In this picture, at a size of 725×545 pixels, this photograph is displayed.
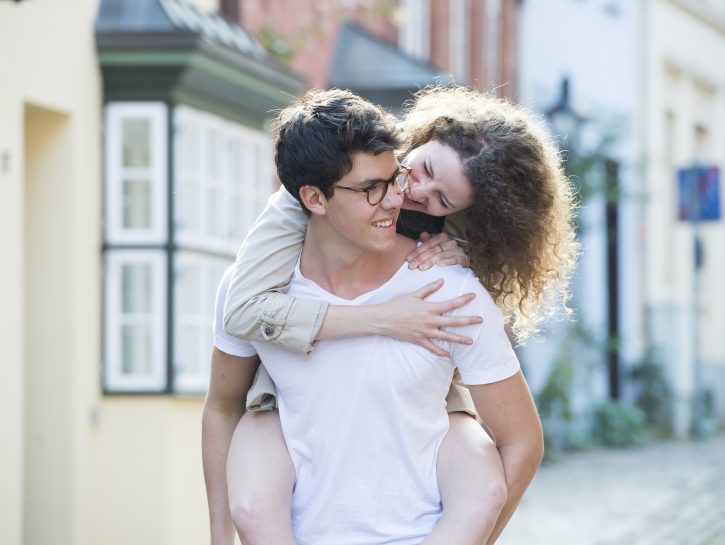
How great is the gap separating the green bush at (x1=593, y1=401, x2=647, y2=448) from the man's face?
12478 mm

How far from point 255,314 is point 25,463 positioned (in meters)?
4.41

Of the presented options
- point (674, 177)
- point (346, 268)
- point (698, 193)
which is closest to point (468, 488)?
point (346, 268)

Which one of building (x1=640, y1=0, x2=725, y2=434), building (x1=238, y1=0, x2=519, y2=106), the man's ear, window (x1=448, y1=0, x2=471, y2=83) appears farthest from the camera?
building (x1=640, y1=0, x2=725, y2=434)

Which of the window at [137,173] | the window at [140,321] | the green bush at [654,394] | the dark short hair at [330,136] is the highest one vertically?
the window at [137,173]

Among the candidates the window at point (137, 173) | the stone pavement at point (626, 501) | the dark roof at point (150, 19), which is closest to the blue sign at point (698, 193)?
the stone pavement at point (626, 501)

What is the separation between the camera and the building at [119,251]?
7.31 m

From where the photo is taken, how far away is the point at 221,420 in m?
3.54

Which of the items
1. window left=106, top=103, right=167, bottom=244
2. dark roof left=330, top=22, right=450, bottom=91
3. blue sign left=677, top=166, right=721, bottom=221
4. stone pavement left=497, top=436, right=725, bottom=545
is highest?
dark roof left=330, top=22, right=450, bottom=91

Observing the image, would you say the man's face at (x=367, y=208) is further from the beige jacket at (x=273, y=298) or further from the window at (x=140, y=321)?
the window at (x=140, y=321)

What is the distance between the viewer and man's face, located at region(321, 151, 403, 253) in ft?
10.3

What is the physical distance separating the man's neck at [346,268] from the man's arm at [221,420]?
27 cm

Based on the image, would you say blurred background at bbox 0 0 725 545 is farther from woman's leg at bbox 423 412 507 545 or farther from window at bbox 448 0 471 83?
woman's leg at bbox 423 412 507 545

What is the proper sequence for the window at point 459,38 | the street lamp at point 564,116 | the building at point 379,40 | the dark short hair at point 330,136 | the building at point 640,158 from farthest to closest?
the building at point 640,158
the window at point 459,38
the street lamp at point 564,116
the building at point 379,40
the dark short hair at point 330,136

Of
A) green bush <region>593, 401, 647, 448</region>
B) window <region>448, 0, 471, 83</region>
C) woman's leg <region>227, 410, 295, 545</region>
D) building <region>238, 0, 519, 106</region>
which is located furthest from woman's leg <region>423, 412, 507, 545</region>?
green bush <region>593, 401, 647, 448</region>
